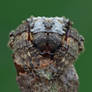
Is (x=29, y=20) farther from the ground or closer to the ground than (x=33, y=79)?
farther from the ground

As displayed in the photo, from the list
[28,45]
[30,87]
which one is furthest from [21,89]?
[28,45]

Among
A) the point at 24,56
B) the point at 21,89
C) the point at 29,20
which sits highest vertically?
the point at 29,20

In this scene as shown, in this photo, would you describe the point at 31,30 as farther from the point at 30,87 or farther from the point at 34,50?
the point at 30,87

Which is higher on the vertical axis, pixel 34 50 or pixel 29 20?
pixel 29 20

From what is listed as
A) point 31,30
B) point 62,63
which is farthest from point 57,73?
point 31,30

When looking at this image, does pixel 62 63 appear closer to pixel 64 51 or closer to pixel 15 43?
pixel 64 51

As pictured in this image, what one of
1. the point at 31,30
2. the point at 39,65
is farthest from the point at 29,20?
the point at 39,65
